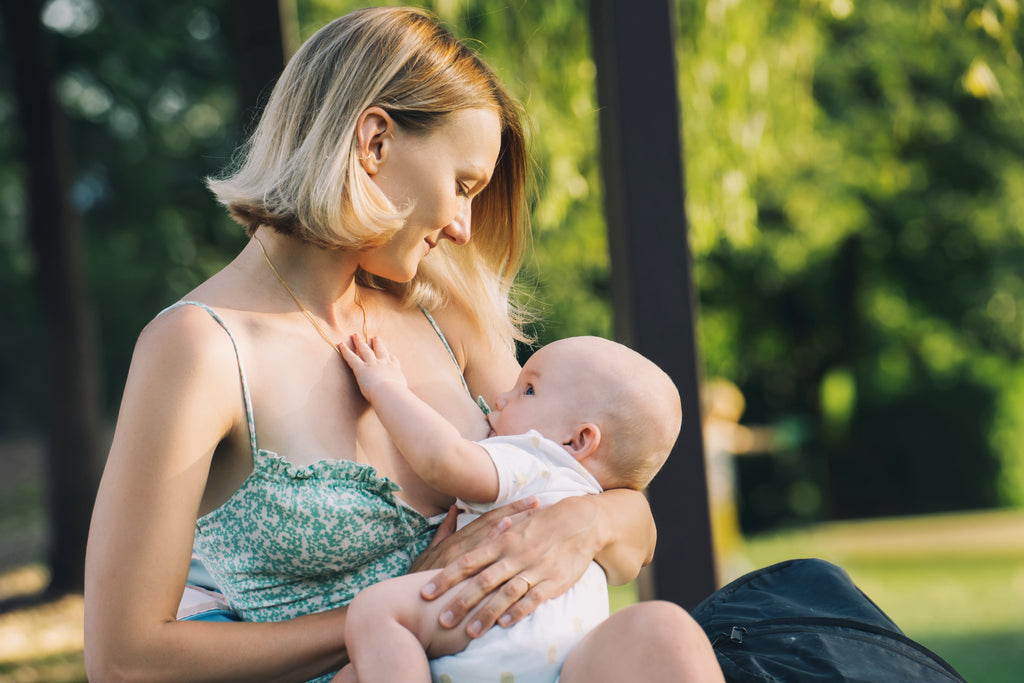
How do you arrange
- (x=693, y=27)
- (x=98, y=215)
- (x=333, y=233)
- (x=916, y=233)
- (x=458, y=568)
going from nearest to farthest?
(x=458, y=568)
(x=333, y=233)
(x=693, y=27)
(x=98, y=215)
(x=916, y=233)

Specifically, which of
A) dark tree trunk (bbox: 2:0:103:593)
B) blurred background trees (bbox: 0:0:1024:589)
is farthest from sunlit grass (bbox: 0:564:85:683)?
blurred background trees (bbox: 0:0:1024:589)

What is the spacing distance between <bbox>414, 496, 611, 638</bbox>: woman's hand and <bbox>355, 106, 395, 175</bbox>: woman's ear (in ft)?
1.92

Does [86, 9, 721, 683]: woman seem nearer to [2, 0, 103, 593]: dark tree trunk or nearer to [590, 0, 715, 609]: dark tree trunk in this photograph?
[590, 0, 715, 609]: dark tree trunk

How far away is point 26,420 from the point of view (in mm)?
15297

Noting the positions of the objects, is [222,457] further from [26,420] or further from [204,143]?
[26,420]

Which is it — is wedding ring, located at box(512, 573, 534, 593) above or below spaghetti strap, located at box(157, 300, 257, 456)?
below

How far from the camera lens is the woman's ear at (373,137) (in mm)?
1562

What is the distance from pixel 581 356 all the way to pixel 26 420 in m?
15.6

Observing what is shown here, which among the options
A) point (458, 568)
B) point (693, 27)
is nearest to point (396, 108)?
point (458, 568)

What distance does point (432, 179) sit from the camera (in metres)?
1.61

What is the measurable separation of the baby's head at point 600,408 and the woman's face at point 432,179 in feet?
0.90

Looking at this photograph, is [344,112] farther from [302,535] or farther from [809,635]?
[809,635]

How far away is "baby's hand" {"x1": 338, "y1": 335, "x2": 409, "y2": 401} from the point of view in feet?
5.26

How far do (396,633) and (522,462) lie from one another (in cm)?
35
